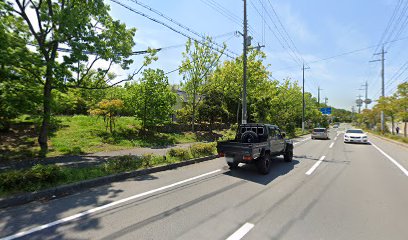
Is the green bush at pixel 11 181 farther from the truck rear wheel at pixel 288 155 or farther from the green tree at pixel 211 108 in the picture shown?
the green tree at pixel 211 108

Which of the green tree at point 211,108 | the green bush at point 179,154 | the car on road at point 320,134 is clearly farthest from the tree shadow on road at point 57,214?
the car on road at point 320,134

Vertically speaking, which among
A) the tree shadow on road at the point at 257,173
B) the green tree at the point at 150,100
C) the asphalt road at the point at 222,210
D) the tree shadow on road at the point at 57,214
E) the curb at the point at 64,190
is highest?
the green tree at the point at 150,100

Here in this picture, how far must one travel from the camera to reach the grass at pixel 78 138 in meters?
10.7

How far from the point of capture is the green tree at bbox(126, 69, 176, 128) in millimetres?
17141

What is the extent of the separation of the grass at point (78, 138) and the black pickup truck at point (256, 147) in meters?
7.59

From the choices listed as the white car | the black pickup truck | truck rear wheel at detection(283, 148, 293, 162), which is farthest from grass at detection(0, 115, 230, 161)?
the white car

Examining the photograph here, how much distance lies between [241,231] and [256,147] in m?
4.08

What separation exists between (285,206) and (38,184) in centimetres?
589

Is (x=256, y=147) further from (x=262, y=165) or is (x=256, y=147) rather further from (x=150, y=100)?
(x=150, y=100)

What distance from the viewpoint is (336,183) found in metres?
7.02

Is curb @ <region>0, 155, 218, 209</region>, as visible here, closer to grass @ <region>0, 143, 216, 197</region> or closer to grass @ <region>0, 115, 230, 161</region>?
grass @ <region>0, 143, 216, 197</region>

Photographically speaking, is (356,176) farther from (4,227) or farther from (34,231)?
(4,227)

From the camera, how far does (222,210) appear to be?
4688 mm

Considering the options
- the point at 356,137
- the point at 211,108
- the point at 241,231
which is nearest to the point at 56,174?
the point at 241,231
